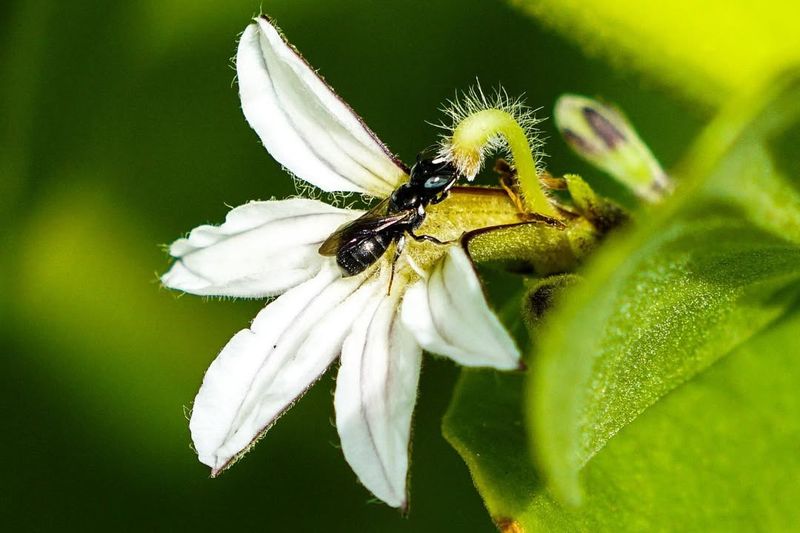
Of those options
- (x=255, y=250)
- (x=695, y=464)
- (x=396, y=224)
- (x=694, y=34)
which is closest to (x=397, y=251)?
(x=396, y=224)

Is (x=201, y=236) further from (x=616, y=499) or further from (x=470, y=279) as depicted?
(x=616, y=499)

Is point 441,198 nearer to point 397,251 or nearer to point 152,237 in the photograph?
point 397,251

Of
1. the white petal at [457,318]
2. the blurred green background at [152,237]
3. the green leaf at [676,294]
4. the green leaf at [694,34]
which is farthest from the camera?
the blurred green background at [152,237]

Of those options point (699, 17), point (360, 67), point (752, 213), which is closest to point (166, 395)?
point (360, 67)

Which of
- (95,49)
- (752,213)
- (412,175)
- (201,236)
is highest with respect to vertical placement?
(95,49)

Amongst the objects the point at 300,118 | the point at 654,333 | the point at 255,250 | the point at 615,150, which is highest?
the point at 300,118

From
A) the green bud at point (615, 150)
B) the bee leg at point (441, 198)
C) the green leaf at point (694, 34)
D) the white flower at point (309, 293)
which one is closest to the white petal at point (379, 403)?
the white flower at point (309, 293)

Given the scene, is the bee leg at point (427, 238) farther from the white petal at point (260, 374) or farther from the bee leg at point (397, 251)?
the white petal at point (260, 374)

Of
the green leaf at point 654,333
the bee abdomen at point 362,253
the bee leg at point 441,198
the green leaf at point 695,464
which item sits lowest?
the green leaf at point 695,464
